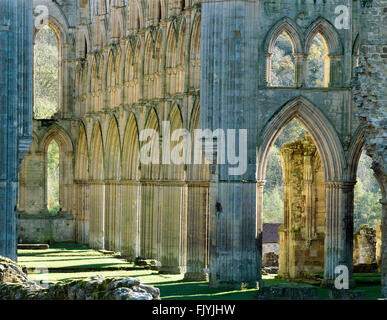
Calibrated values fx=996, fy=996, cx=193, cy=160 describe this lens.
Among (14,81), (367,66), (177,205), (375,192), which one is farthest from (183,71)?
(375,192)

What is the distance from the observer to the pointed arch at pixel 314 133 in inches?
1049

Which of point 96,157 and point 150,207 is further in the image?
point 96,157

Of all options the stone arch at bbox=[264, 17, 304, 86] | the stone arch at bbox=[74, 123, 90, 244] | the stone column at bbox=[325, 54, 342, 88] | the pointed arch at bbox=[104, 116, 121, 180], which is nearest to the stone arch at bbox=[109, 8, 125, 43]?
the pointed arch at bbox=[104, 116, 121, 180]

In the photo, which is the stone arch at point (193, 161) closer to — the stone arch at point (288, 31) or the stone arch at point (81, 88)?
the stone arch at point (288, 31)

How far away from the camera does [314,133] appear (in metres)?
27.0

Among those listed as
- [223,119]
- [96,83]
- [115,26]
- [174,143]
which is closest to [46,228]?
[96,83]

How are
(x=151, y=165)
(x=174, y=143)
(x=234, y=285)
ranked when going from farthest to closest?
1. (x=151, y=165)
2. (x=174, y=143)
3. (x=234, y=285)

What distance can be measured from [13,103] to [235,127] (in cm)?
619

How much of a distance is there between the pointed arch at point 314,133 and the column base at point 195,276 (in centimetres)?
414

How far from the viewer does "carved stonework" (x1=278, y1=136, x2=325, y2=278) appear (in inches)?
1225

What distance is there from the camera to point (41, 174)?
45469 millimetres

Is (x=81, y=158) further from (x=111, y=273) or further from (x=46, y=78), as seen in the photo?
(x=46, y=78)

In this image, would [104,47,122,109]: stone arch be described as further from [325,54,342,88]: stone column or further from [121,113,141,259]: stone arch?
[325,54,342,88]: stone column

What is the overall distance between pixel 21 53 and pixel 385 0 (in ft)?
42.5
